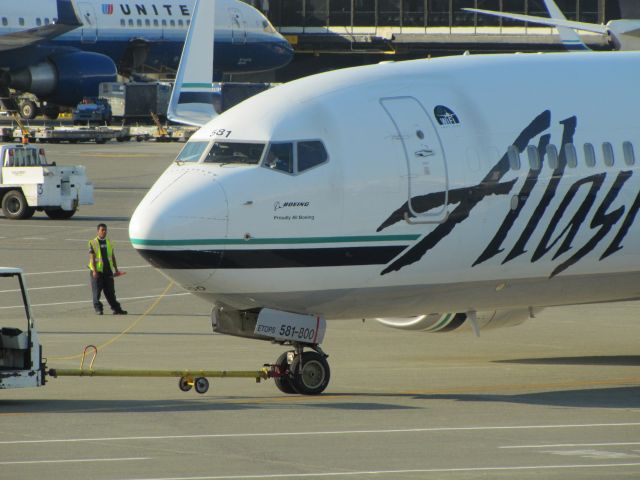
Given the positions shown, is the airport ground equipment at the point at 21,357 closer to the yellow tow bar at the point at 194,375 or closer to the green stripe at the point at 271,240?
the yellow tow bar at the point at 194,375

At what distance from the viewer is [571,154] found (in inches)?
906

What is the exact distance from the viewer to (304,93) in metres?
22.0

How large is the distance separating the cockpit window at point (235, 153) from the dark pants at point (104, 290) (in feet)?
41.9

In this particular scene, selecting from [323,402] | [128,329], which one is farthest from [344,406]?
[128,329]

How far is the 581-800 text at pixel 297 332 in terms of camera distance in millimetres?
21219

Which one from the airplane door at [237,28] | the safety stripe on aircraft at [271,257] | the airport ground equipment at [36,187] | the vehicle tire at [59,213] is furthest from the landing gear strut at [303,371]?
the airplane door at [237,28]

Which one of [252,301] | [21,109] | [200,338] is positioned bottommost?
[21,109]

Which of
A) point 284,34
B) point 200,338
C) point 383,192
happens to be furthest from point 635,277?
point 284,34

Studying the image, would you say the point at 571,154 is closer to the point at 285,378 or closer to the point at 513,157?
the point at 513,157

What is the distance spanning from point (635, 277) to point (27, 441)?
10754mm

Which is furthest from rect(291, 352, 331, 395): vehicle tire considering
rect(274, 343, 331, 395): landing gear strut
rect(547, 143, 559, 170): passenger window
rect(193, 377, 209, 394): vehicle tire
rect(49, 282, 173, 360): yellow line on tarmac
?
rect(49, 282, 173, 360): yellow line on tarmac

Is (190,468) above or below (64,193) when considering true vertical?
above

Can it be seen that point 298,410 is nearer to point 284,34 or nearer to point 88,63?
point 88,63

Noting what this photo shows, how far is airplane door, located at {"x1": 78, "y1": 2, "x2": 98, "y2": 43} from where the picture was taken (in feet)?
315
